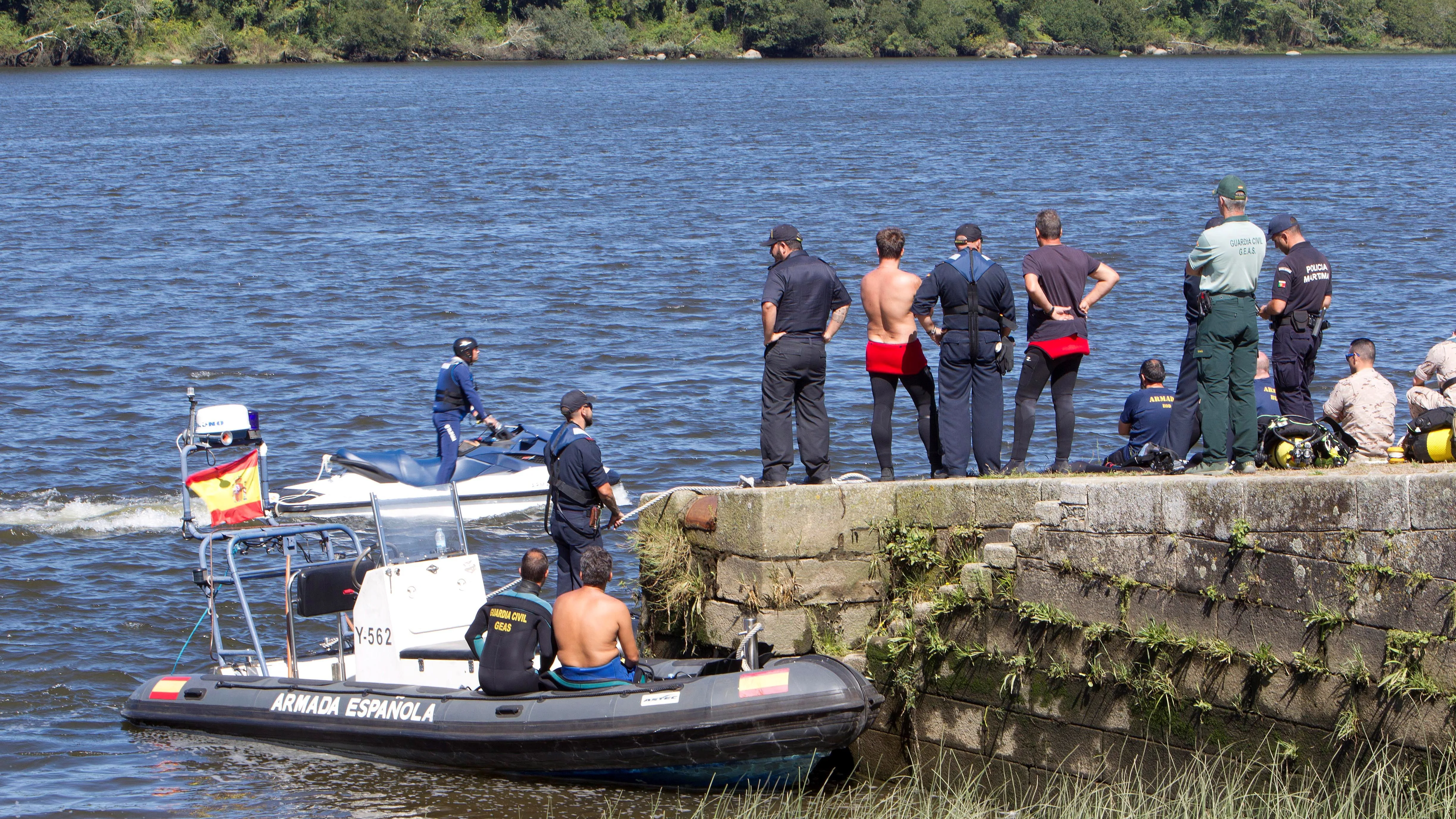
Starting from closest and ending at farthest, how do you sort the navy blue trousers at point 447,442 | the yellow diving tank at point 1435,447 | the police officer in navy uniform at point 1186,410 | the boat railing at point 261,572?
1. the yellow diving tank at point 1435,447
2. the boat railing at point 261,572
3. the police officer in navy uniform at point 1186,410
4. the navy blue trousers at point 447,442

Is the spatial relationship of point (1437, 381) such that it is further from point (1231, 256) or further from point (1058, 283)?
point (1058, 283)

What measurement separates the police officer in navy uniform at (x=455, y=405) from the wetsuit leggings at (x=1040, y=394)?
19.9 ft

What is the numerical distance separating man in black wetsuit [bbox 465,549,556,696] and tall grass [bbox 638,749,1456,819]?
38.2 inches

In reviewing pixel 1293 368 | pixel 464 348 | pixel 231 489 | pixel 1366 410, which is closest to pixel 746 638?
pixel 1366 410

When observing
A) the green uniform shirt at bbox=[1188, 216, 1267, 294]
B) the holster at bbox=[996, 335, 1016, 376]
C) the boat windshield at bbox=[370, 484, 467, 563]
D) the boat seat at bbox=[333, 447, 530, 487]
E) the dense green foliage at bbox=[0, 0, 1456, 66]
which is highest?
the dense green foliage at bbox=[0, 0, 1456, 66]

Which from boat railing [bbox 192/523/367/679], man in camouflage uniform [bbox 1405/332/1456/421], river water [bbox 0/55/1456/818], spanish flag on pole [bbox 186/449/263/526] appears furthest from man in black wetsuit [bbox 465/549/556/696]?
man in camouflage uniform [bbox 1405/332/1456/421]

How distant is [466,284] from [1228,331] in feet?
69.8

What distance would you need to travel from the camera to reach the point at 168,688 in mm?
10320

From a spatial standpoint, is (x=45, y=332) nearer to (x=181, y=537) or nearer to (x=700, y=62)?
(x=181, y=537)

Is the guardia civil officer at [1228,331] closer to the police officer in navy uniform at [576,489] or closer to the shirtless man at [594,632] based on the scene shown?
the shirtless man at [594,632]

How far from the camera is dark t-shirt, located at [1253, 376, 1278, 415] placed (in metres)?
10.3

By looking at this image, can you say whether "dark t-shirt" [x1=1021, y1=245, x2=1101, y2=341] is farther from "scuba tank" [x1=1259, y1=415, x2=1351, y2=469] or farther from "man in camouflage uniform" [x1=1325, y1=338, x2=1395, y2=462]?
"man in camouflage uniform" [x1=1325, y1=338, x2=1395, y2=462]

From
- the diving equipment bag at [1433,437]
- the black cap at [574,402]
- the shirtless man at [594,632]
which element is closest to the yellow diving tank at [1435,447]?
the diving equipment bag at [1433,437]

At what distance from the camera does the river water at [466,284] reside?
11.7 m
